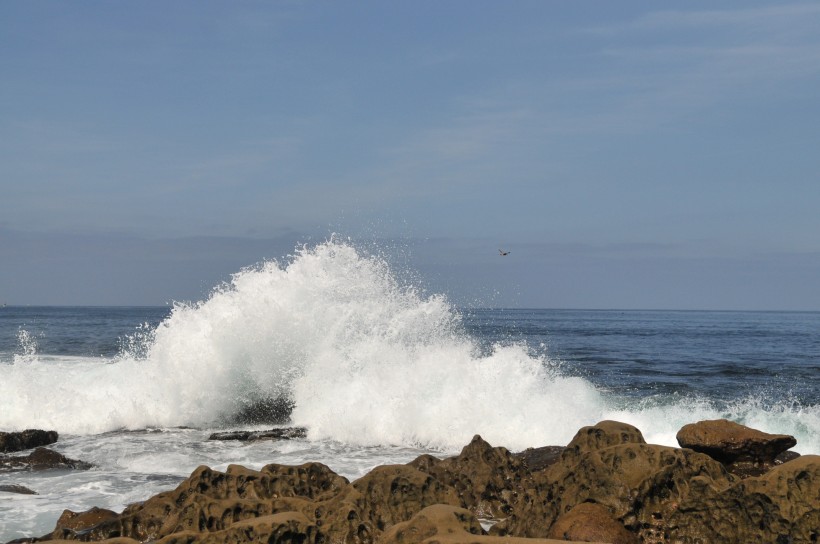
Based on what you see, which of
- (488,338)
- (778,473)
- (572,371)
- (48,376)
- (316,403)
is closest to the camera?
(778,473)

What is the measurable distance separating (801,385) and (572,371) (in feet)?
20.7

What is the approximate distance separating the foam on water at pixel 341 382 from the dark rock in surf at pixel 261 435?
34 cm

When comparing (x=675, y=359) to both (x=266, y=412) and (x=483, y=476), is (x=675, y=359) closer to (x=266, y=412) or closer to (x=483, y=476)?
(x=266, y=412)

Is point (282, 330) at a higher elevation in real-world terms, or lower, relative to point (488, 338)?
higher

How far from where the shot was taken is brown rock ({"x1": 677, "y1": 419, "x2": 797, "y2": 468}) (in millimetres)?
8547

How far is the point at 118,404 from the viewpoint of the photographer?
15.5m

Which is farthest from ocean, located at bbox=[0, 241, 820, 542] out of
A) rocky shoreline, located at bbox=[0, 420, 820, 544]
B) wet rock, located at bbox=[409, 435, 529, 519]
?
rocky shoreline, located at bbox=[0, 420, 820, 544]

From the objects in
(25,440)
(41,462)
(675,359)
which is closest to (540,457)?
(41,462)

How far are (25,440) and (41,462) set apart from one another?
193 centimetres

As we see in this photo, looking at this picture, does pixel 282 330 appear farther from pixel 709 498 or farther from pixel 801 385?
pixel 801 385

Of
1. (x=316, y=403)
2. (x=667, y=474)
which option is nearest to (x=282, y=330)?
(x=316, y=403)

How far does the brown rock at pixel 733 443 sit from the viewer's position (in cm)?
855

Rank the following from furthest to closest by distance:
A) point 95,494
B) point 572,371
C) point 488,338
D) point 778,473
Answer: point 488,338
point 572,371
point 95,494
point 778,473

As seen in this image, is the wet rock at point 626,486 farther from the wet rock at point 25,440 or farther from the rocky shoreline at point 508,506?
the wet rock at point 25,440
